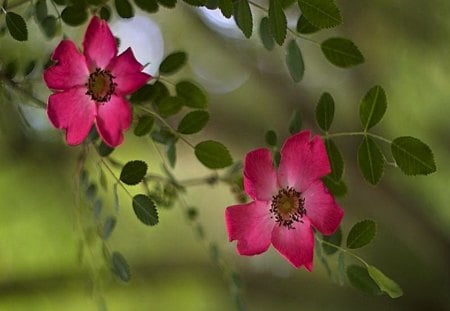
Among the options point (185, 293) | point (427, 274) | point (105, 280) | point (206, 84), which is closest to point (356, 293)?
point (427, 274)

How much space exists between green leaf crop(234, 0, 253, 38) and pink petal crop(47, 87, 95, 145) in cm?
9

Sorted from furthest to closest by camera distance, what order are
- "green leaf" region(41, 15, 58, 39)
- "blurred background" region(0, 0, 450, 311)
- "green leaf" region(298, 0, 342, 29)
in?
"blurred background" region(0, 0, 450, 311)
"green leaf" region(41, 15, 58, 39)
"green leaf" region(298, 0, 342, 29)

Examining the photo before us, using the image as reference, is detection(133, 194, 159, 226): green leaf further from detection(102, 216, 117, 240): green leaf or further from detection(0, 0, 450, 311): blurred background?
detection(0, 0, 450, 311): blurred background

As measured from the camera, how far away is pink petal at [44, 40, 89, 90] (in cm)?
39

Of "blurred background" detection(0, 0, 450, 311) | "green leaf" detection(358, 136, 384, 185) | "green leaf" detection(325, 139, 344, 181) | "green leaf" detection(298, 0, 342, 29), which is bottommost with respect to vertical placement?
"blurred background" detection(0, 0, 450, 311)

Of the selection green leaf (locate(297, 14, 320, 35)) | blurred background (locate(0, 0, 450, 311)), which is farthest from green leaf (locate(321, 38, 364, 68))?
blurred background (locate(0, 0, 450, 311))

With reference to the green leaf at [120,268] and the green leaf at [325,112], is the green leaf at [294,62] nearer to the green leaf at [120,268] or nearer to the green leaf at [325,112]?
the green leaf at [325,112]

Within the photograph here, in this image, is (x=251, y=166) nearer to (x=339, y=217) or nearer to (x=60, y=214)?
(x=339, y=217)

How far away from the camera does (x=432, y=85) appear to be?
1.01 m

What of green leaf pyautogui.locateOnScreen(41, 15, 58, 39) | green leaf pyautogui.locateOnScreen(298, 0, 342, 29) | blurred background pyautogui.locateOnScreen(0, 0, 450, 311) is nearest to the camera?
green leaf pyautogui.locateOnScreen(298, 0, 342, 29)

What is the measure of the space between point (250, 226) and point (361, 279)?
0.07 meters

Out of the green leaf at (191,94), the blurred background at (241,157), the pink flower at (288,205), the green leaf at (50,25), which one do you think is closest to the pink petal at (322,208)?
the pink flower at (288,205)

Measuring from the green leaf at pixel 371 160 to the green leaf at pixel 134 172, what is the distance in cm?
12

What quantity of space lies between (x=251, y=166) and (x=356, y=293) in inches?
28.7
